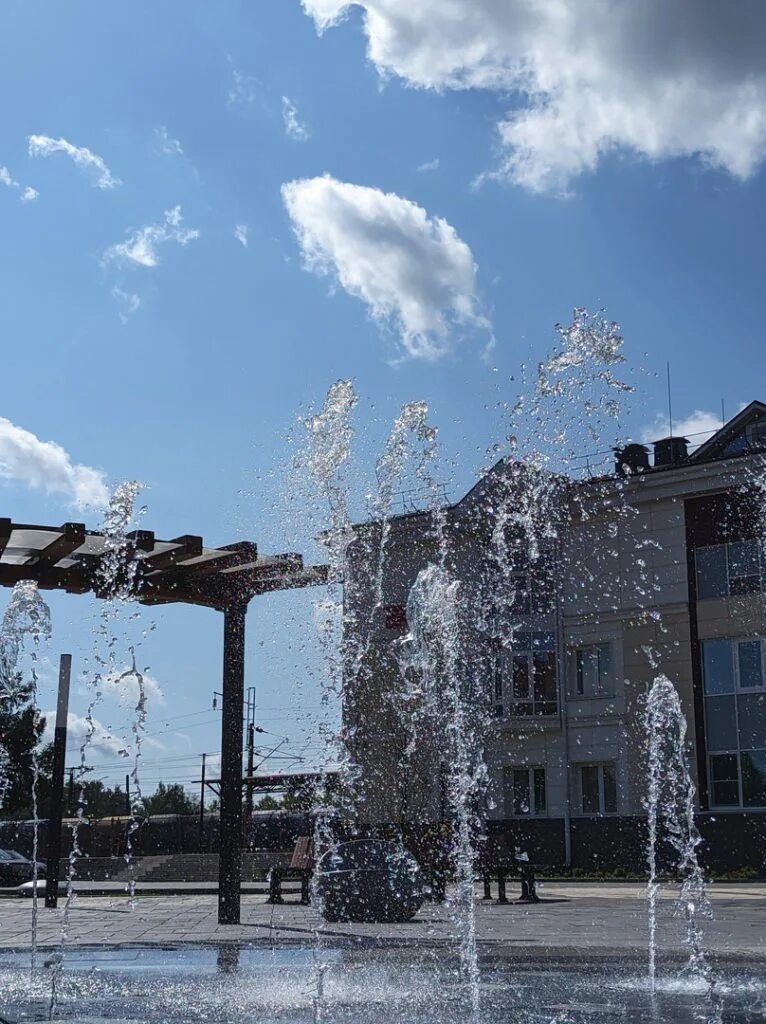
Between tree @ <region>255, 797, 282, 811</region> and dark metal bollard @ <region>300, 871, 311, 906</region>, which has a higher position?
tree @ <region>255, 797, 282, 811</region>

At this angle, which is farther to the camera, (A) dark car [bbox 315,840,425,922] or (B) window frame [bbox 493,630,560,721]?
(B) window frame [bbox 493,630,560,721]

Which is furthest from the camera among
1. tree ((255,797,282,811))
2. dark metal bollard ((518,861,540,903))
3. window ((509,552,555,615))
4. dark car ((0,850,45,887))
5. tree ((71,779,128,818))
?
tree ((71,779,128,818))

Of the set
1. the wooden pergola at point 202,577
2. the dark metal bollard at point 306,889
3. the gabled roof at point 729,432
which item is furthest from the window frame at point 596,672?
the wooden pergola at point 202,577

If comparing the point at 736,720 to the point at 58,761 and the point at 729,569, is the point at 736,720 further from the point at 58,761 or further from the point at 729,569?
the point at 58,761

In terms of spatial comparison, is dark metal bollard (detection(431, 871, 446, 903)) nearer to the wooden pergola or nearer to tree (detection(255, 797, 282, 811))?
the wooden pergola

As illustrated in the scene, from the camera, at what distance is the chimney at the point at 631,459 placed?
35.6 metres

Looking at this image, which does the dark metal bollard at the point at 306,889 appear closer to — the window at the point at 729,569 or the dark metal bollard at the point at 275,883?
the dark metal bollard at the point at 275,883

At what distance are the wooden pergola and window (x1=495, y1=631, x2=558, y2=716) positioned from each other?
2381 cm

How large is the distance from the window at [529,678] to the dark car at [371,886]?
21337 millimetres

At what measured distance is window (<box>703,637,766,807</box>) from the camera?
30.6 metres

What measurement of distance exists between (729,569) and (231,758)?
2338 centimetres

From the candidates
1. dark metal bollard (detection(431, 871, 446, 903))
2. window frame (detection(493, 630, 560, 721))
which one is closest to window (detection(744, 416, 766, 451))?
window frame (detection(493, 630, 560, 721))

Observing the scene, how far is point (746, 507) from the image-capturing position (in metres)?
32.1

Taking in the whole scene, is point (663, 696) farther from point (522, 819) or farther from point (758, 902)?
point (758, 902)
